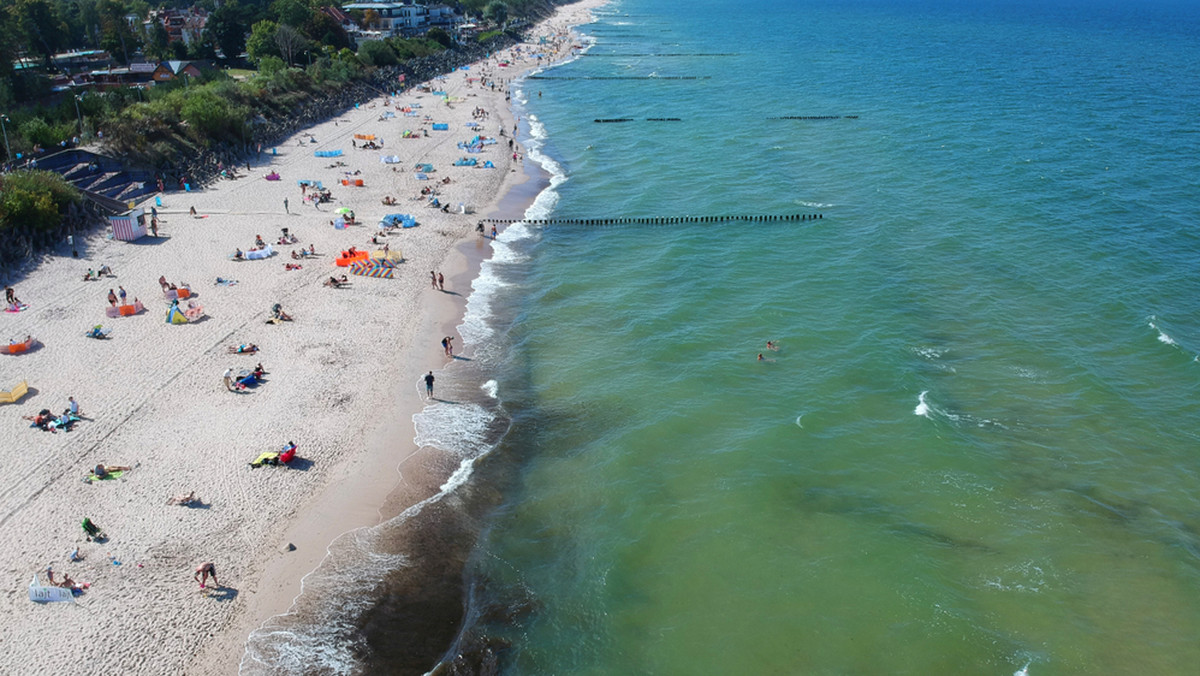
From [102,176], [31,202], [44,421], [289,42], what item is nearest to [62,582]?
[44,421]

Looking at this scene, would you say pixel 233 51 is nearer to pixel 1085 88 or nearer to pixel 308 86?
pixel 308 86

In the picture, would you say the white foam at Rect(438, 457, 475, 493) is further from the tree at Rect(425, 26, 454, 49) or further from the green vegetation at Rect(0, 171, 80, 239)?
the tree at Rect(425, 26, 454, 49)

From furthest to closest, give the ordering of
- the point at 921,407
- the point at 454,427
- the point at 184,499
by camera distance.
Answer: the point at 921,407, the point at 454,427, the point at 184,499

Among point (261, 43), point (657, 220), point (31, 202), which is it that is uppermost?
point (261, 43)

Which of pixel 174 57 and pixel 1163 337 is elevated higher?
pixel 174 57

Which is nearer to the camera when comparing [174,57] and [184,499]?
[184,499]

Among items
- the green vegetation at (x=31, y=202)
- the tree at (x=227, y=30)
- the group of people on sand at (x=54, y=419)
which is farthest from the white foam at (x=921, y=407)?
the tree at (x=227, y=30)

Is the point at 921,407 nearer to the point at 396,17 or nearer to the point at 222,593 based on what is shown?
the point at 222,593

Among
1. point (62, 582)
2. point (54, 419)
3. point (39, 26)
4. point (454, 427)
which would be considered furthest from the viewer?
point (39, 26)
